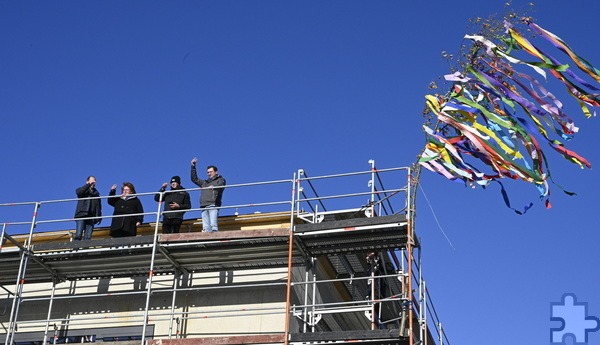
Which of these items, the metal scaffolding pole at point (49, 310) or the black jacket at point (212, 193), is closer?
the metal scaffolding pole at point (49, 310)

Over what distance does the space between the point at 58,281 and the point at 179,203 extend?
10.2ft

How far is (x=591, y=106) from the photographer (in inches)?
903

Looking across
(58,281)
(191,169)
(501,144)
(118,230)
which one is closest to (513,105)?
(501,144)

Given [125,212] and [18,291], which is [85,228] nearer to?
[125,212]

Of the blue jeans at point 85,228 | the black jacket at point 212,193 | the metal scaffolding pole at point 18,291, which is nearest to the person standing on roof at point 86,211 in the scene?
the blue jeans at point 85,228

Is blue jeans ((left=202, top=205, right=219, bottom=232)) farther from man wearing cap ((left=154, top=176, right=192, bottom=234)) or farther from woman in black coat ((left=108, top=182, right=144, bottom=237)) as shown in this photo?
woman in black coat ((left=108, top=182, right=144, bottom=237))

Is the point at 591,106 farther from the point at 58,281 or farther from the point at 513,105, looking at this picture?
the point at 58,281

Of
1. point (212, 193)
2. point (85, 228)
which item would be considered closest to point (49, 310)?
point (85, 228)

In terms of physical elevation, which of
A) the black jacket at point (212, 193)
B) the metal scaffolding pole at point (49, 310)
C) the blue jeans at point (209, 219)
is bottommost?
the metal scaffolding pole at point (49, 310)

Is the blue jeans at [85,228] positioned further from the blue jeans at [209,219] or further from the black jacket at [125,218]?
the blue jeans at [209,219]

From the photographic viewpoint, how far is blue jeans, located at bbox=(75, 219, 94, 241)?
2475 centimetres

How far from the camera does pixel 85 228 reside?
981 inches

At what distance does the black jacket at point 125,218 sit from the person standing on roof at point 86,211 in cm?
43

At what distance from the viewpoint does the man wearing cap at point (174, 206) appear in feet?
80.1
